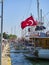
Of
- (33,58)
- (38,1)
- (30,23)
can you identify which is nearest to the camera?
(30,23)

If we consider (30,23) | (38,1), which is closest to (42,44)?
(30,23)

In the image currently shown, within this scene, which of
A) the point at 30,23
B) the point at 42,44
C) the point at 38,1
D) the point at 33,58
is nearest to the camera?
the point at 30,23

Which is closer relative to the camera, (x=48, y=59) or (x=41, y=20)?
(x=48, y=59)

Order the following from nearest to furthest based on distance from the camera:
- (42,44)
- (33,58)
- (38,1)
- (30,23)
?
1. (30,23)
2. (33,58)
3. (42,44)
4. (38,1)

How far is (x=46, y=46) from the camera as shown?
24203 millimetres

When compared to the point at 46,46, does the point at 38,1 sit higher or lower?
higher

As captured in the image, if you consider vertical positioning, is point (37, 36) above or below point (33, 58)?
above

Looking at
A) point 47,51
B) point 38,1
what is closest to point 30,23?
point 47,51

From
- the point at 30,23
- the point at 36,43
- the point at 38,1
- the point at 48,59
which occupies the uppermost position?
the point at 38,1

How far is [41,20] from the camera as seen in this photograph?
98.2ft

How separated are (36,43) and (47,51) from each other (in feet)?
12.5

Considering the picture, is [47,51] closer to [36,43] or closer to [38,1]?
[36,43]

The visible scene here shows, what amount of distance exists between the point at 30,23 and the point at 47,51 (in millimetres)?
3292

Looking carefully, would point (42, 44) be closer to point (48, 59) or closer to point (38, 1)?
point (48, 59)
